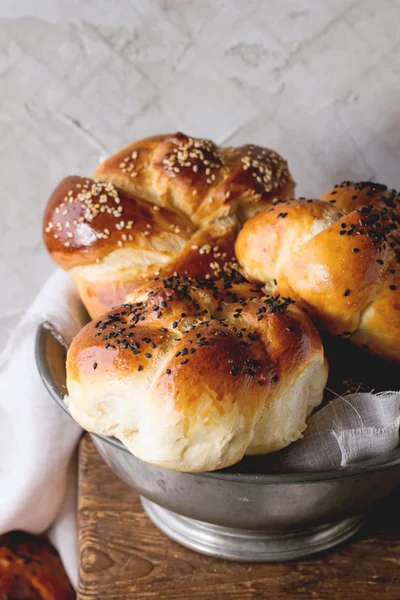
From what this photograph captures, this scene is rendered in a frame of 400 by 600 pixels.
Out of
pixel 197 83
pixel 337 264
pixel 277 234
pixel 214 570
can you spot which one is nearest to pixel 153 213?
pixel 277 234

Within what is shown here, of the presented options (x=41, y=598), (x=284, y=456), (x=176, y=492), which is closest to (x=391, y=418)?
(x=284, y=456)

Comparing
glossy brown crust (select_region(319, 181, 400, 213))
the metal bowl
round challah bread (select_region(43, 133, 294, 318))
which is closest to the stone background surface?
round challah bread (select_region(43, 133, 294, 318))

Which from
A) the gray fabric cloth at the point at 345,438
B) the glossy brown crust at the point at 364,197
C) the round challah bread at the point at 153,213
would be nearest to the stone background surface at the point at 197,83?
the round challah bread at the point at 153,213

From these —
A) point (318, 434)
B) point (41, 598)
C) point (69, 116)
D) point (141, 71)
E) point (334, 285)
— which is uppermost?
point (141, 71)

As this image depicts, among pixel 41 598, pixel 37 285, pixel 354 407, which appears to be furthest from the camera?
pixel 37 285

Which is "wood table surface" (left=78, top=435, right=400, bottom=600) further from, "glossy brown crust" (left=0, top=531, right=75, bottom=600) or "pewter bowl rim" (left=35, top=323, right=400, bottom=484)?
"pewter bowl rim" (left=35, top=323, right=400, bottom=484)

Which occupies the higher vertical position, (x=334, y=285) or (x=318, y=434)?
(x=334, y=285)

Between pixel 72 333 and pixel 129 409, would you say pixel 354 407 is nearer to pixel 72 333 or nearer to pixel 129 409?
pixel 129 409
